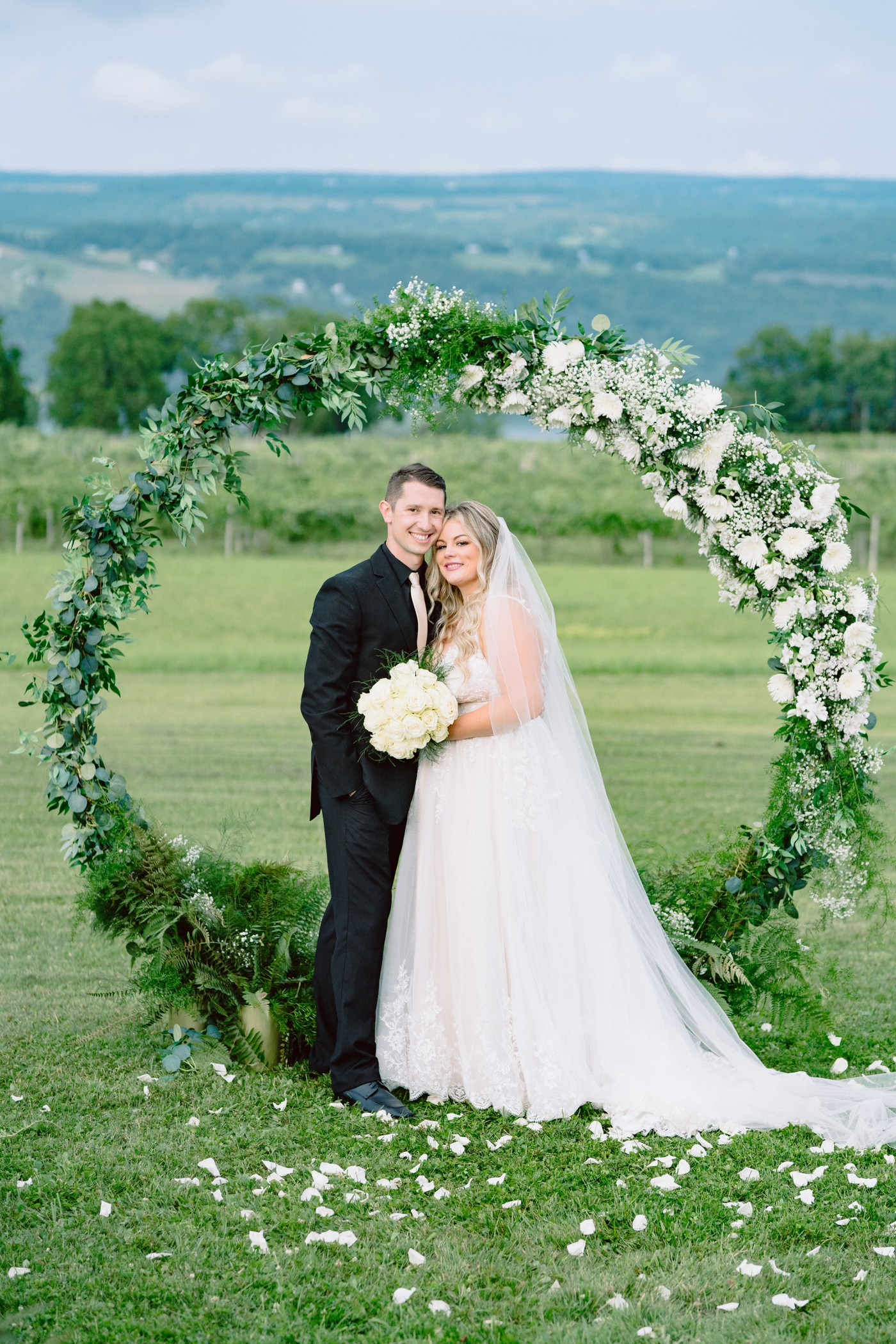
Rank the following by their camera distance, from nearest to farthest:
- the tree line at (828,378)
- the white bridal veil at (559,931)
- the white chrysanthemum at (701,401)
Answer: the white bridal veil at (559,931) → the white chrysanthemum at (701,401) → the tree line at (828,378)

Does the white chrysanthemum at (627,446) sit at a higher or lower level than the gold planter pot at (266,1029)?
higher

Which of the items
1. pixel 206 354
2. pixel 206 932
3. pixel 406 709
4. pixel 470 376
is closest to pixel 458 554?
pixel 406 709

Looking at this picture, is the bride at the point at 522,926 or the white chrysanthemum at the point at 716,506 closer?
the bride at the point at 522,926

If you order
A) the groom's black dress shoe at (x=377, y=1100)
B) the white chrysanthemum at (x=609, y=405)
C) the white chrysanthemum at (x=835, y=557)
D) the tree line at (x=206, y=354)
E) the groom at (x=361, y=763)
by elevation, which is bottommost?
the groom's black dress shoe at (x=377, y=1100)

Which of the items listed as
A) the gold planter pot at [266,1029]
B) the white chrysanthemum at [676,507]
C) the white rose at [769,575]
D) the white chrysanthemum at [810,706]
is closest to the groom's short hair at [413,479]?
the white chrysanthemum at [676,507]

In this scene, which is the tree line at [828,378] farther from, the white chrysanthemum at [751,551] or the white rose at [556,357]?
the white rose at [556,357]

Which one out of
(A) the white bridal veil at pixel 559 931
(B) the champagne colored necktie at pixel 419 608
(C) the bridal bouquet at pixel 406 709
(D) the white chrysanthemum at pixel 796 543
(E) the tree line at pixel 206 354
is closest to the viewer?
(C) the bridal bouquet at pixel 406 709

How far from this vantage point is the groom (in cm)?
550

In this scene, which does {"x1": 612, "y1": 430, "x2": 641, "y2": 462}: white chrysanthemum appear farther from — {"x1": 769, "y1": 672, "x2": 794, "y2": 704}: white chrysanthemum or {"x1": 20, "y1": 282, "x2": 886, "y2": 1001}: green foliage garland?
{"x1": 769, "y1": 672, "x2": 794, "y2": 704}: white chrysanthemum

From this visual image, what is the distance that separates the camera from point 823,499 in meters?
5.88

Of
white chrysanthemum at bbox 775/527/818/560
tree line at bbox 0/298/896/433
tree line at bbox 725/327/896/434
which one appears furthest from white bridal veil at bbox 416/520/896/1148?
tree line at bbox 725/327/896/434

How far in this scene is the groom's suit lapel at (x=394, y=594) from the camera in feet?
18.4

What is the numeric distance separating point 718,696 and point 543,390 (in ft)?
61.0

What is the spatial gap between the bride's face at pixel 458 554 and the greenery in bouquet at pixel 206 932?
188 centimetres
